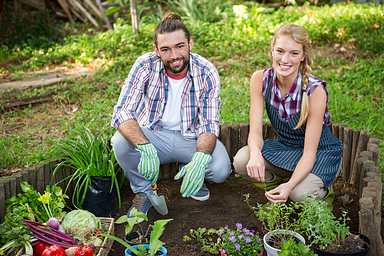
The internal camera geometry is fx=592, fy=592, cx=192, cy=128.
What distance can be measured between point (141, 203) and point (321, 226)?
1292mm

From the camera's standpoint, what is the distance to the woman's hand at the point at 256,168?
144 inches

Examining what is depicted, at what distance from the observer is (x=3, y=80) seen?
288 inches

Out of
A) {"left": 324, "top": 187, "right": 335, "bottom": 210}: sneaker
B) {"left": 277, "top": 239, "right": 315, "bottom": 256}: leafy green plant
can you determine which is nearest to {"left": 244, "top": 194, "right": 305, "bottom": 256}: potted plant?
{"left": 277, "top": 239, "right": 315, "bottom": 256}: leafy green plant

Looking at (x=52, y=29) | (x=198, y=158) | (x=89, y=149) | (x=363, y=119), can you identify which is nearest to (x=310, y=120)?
(x=198, y=158)

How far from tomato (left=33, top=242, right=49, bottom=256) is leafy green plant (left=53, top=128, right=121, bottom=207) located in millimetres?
687

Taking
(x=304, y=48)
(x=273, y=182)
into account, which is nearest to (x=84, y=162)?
(x=273, y=182)

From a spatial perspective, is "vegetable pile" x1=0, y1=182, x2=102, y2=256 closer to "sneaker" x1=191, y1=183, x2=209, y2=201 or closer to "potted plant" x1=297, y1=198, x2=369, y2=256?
"sneaker" x1=191, y1=183, x2=209, y2=201

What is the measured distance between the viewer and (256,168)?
3.66m

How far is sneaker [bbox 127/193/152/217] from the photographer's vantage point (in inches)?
152

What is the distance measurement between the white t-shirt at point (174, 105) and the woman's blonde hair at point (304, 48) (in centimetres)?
82

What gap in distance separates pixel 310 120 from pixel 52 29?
6.72 m

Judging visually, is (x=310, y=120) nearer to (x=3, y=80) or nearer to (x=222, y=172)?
(x=222, y=172)

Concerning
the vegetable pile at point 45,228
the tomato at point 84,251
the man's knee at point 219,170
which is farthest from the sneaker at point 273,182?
the tomato at point 84,251

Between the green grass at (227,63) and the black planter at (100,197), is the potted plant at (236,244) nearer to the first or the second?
the black planter at (100,197)
